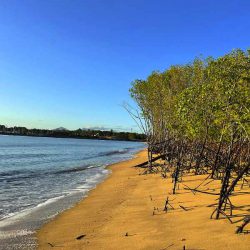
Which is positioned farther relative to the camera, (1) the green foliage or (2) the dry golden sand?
(1) the green foliage

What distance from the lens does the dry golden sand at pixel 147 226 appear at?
8344mm

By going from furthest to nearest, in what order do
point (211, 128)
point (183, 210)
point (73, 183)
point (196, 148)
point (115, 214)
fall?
point (73, 183)
point (196, 148)
point (211, 128)
point (115, 214)
point (183, 210)

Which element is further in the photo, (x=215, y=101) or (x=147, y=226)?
(x=215, y=101)

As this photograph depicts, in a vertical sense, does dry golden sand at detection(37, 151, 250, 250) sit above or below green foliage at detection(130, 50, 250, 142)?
below

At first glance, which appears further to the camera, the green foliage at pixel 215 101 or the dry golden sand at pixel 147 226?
the green foliage at pixel 215 101

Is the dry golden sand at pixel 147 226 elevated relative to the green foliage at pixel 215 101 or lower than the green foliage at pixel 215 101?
lower

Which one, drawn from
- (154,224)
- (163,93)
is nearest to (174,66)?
(163,93)

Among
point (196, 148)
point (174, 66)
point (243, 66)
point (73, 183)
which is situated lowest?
point (73, 183)

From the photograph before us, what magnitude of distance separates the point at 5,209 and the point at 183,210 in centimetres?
773

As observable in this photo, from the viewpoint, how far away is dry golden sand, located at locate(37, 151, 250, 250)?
8344 millimetres

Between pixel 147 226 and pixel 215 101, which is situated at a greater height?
pixel 215 101

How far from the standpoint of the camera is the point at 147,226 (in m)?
10.1

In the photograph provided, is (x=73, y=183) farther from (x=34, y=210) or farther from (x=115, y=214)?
(x=115, y=214)

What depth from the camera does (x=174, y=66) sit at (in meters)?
37.3
